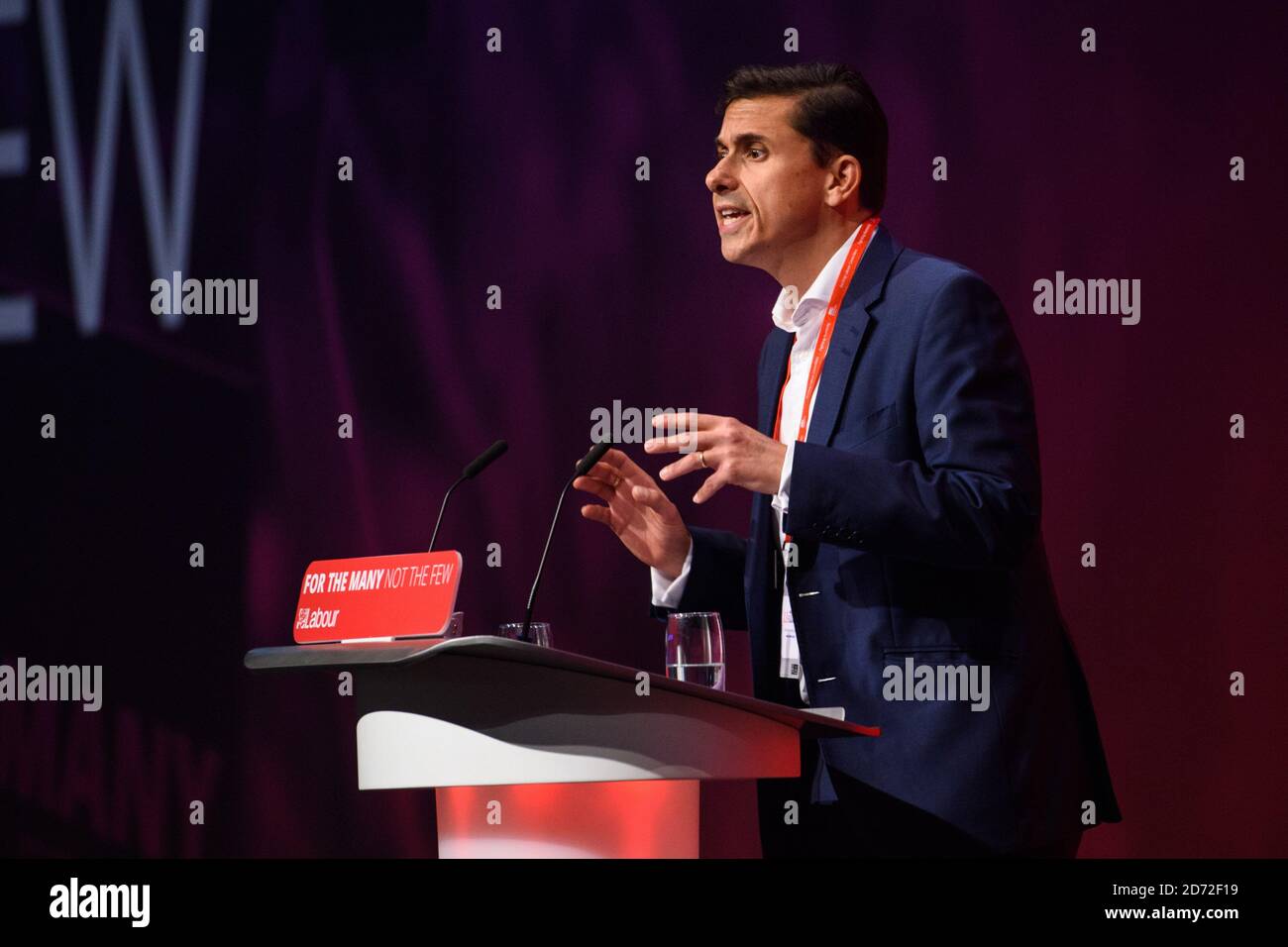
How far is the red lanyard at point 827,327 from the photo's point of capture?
252 centimetres

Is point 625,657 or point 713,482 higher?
point 713,482

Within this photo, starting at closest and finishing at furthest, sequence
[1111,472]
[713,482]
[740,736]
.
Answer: [740,736] < [713,482] < [1111,472]

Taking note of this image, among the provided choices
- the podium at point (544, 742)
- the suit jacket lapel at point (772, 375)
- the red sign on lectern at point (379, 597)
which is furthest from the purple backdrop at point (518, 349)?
the podium at point (544, 742)

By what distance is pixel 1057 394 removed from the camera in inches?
146

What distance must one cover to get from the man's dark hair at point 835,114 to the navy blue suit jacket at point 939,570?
0.40 metres

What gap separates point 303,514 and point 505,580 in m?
0.60

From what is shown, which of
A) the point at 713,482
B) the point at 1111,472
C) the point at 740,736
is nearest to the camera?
the point at 740,736

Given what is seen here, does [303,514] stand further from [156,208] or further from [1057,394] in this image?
[1057,394]

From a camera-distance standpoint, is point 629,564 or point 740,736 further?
point 629,564

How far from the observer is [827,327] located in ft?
8.43

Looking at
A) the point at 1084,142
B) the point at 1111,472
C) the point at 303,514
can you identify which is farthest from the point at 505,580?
the point at 1084,142

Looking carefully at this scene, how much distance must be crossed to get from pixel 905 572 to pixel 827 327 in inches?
21.1

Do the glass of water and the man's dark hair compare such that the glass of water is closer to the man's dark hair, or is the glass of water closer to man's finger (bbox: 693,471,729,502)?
man's finger (bbox: 693,471,729,502)

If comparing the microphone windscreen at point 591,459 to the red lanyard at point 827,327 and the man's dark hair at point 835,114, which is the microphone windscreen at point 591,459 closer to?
the red lanyard at point 827,327
